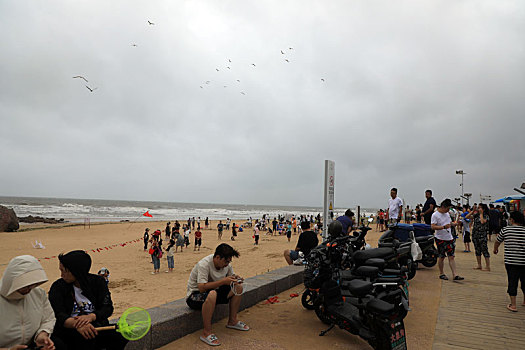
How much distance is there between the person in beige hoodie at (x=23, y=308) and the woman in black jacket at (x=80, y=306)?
187 mm

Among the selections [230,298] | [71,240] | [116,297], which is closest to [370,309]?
[230,298]

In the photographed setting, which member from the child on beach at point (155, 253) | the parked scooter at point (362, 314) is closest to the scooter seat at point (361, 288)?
the parked scooter at point (362, 314)

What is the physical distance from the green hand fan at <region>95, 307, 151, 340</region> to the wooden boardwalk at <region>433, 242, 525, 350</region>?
10.5ft

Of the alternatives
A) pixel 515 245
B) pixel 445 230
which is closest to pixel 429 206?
pixel 445 230

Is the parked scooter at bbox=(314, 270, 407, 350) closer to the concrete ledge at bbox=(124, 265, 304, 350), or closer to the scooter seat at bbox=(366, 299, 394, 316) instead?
the scooter seat at bbox=(366, 299, 394, 316)

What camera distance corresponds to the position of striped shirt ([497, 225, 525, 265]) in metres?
4.75

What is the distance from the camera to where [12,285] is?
2.23 meters

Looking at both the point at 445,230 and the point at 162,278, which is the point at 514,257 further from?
the point at 162,278

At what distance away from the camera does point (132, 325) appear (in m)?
2.71

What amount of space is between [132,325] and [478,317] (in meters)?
4.73

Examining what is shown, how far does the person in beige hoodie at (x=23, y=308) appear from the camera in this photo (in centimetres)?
224

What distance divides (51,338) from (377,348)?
2.90 meters

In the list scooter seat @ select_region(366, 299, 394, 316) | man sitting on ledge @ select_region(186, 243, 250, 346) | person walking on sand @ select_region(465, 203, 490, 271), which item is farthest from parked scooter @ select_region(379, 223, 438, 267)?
man sitting on ledge @ select_region(186, 243, 250, 346)

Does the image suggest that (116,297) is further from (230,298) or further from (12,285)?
(12,285)
